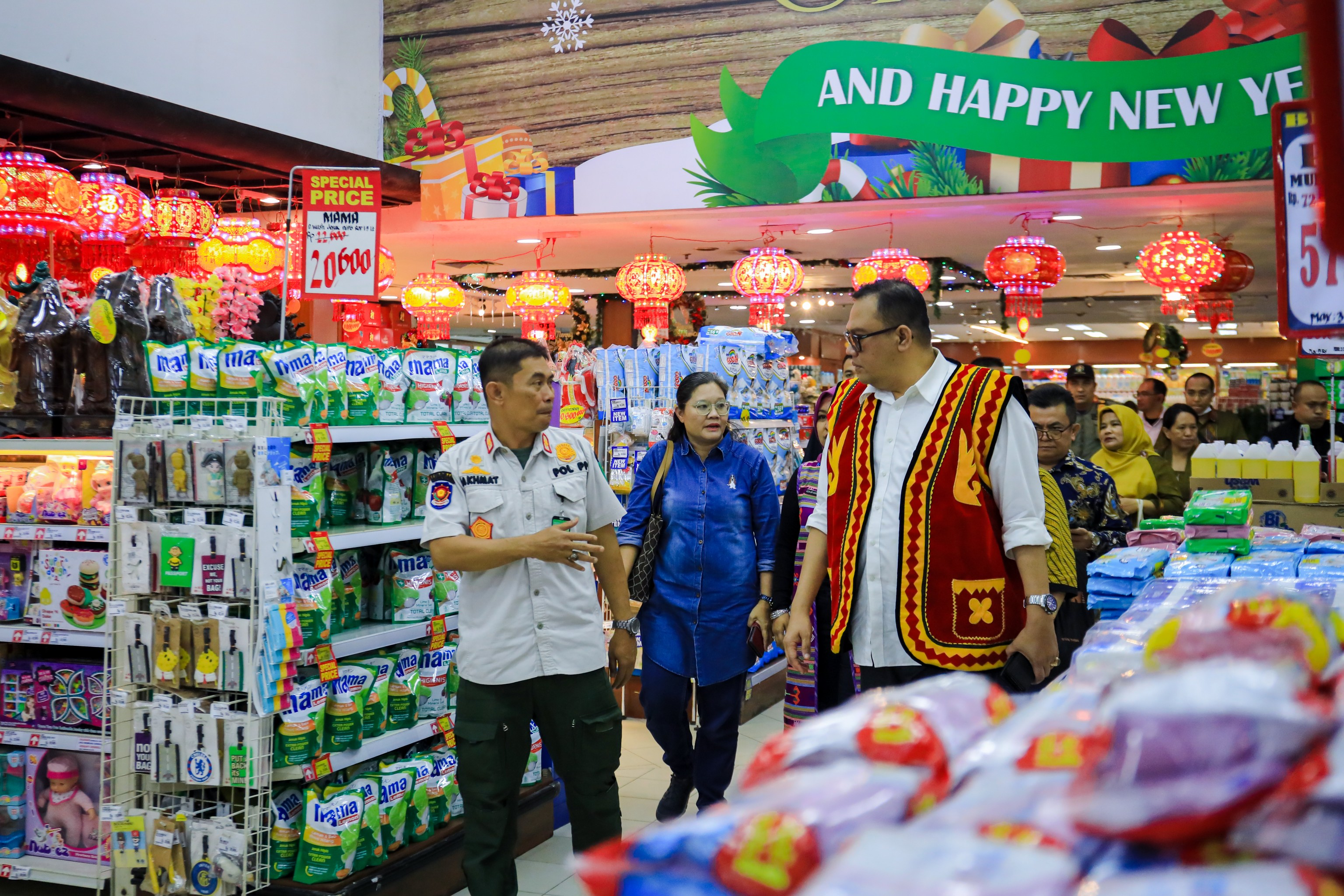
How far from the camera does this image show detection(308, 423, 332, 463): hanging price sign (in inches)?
129

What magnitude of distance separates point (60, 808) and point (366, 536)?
139cm

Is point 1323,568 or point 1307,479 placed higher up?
point 1307,479

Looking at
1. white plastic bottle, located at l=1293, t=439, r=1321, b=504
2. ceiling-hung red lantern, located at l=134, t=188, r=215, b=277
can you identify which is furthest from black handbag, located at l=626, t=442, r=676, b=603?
ceiling-hung red lantern, located at l=134, t=188, r=215, b=277

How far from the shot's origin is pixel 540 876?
3713 millimetres

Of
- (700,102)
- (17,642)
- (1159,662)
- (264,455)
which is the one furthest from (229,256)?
(1159,662)

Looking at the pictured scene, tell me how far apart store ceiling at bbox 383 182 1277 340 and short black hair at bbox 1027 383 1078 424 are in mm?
5385

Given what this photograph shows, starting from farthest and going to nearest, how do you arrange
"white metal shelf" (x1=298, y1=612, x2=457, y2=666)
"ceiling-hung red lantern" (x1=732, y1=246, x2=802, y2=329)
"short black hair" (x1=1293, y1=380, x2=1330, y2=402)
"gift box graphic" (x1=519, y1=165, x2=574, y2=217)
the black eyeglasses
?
"gift box graphic" (x1=519, y1=165, x2=574, y2=217) → "ceiling-hung red lantern" (x1=732, y1=246, x2=802, y2=329) → "short black hair" (x1=1293, y1=380, x2=1330, y2=402) → "white metal shelf" (x1=298, y1=612, x2=457, y2=666) → the black eyeglasses

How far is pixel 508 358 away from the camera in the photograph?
2975 millimetres

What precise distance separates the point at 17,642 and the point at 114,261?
4.79 meters

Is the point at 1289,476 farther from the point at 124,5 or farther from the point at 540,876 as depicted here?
the point at 124,5

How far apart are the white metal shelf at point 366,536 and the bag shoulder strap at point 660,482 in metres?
0.87

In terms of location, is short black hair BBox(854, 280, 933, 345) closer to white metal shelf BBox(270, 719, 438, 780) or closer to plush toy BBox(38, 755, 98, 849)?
white metal shelf BBox(270, 719, 438, 780)

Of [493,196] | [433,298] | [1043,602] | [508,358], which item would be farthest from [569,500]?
[433,298]

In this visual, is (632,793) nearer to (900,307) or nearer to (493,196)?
(900,307)
